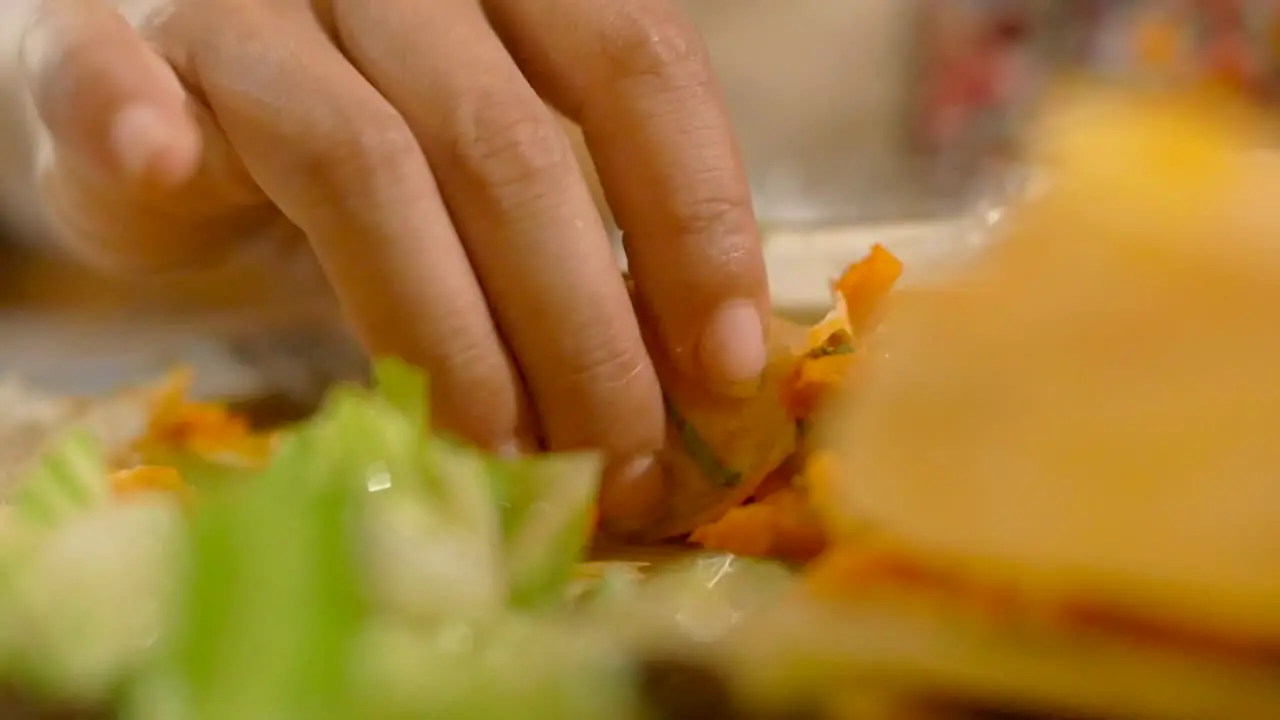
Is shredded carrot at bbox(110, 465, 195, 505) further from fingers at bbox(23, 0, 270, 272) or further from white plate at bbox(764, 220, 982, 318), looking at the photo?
white plate at bbox(764, 220, 982, 318)

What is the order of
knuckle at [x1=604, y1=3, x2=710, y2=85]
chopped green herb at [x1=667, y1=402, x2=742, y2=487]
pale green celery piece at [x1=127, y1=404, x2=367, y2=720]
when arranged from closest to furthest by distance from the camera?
pale green celery piece at [x1=127, y1=404, x2=367, y2=720]
chopped green herb at [x1=667, y1=402, x2=742, y2=487]
knuckle at [x1=604, y1=3, x2=710, y2=85]

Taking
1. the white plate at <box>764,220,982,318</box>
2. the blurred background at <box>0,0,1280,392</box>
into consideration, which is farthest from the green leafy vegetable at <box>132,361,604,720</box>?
the blurred background at <box>0,0,1280,392</box>

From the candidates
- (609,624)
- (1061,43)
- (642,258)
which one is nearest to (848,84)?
(1061,43)

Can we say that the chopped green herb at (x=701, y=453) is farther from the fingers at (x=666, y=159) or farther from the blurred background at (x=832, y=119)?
the blurred background at (x=832, y=119)

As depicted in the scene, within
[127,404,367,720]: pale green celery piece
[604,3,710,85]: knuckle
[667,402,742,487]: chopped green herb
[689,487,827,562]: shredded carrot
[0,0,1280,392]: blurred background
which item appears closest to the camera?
[127,404,367,720]: pale green celery piece

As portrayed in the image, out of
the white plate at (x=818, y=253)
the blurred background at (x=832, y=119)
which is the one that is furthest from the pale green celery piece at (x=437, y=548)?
the blurred background at (x=832, y=119)

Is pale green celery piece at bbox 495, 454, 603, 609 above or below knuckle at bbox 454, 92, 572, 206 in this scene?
above
